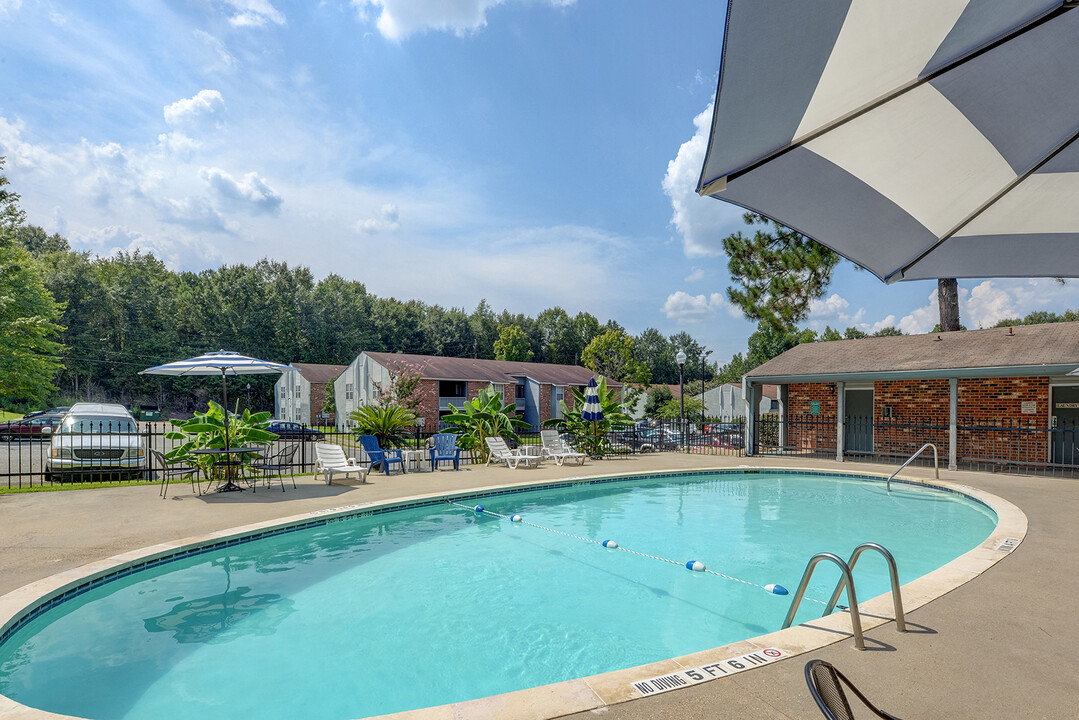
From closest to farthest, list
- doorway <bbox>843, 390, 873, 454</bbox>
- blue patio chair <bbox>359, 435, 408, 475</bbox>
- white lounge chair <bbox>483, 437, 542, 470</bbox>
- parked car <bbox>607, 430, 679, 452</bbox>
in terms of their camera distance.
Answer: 1. blue patio chair <bbox>359, 435, 408, 475</bbox>
2. white lounge chair <bbox>483, 437, 542, 470</bbox>
3. parked car <bbox>607, 430, 679, 452</bbox>
4. doorway <bbox>843, 390, 873, 454</bbox>

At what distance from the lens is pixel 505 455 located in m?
15.1

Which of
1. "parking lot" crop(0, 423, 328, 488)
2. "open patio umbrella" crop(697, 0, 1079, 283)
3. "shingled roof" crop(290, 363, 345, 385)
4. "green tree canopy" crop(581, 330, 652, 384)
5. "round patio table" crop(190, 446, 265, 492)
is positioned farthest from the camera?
"green tree canopy" crop(581, 330, 652, 384)

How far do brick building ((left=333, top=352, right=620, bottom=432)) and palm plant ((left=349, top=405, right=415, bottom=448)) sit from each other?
15.3m

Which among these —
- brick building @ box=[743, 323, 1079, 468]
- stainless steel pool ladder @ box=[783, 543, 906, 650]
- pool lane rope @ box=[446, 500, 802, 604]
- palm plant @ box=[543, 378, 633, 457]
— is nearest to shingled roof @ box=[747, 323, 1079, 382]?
brick building @ box=[743, 323, 1079, 468]

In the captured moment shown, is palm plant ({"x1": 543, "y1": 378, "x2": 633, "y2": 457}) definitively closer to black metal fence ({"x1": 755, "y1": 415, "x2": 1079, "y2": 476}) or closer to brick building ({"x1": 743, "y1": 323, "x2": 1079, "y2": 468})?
brick building ({"x1": 743, "y1": 323, "x2": 1079, "y2": 468})

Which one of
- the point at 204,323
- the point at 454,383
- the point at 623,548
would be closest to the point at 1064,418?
the point at 623,548

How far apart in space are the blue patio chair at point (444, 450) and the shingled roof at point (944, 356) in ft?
36.3

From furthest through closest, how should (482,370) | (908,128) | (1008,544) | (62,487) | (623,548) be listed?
(482,370), (62,487), (623,548), (1008,544), (908,128)

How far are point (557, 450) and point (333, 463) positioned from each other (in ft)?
21.4

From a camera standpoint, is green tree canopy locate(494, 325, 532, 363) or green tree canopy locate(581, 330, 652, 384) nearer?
green tree canopy locate(581, 330, 652, 384)

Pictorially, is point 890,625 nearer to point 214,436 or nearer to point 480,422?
point 214,436

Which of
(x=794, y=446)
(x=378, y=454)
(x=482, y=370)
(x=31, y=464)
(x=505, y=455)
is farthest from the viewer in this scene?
(x=482, y=370)

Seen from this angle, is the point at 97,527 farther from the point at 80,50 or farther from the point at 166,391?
the point at 166,391

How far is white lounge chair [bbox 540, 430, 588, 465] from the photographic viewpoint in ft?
51.6
